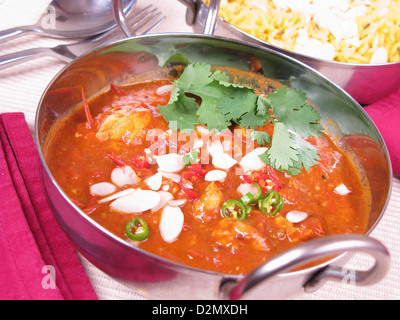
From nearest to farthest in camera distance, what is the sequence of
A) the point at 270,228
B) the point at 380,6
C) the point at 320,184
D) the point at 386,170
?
the point at 270,228 → the point at 386,170 → the point at 320,184 → the point at 380,6

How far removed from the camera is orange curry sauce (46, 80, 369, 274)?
1653 millimetres

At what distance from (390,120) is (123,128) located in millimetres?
1514

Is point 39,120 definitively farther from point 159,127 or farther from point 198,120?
point 198,120

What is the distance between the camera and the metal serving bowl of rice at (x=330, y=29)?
2643 mm

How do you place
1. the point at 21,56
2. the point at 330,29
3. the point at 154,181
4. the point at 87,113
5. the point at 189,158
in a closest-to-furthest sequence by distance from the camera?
the point at 154,181 → the point at 189,158 → the point at 87,113 → the point at 21,56 → the point at 330,29

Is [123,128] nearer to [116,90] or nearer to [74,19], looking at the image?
[116,90]

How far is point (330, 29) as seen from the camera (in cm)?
287

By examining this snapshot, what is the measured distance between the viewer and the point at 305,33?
2.79m

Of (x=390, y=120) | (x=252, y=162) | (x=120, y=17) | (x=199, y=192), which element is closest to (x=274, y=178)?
(x=252, y=162)

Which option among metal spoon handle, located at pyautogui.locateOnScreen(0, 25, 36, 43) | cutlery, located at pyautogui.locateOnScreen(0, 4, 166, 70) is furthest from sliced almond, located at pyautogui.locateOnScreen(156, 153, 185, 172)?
metal spoon handle, located at pyautogui.locateOnScreen(0, 25, 36, 43)

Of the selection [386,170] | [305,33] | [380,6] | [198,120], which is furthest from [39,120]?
[380,6]

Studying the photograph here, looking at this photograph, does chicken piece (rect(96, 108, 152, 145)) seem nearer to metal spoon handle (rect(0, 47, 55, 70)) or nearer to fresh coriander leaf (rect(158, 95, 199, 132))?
fresh coriander leaf (rect(158, 95, 199, 132))

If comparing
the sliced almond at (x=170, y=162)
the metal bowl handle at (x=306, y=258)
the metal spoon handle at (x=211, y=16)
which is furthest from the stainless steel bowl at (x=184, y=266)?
the sliced almond at (x=170, y=162)
